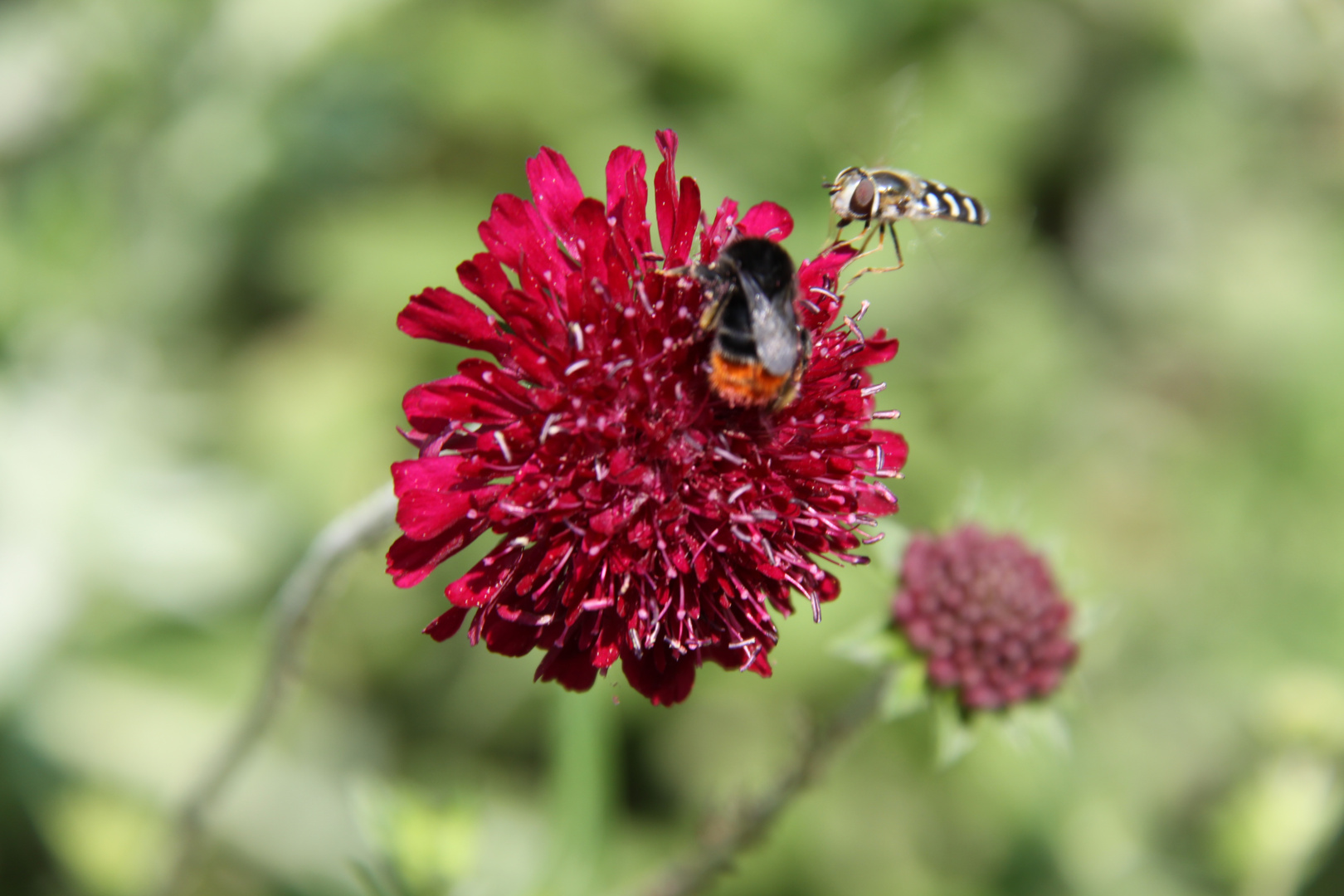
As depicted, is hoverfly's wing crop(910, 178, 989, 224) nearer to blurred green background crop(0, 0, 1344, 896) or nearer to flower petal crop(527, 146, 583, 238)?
blurred green background crop(0, 0, 1344, 896)

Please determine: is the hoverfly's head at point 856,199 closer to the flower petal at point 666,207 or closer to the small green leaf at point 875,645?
the flower petal at point 666,207

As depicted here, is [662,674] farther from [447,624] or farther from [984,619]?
[984,619]

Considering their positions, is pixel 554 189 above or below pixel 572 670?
above

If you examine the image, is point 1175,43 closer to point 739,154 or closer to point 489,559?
point 739,154

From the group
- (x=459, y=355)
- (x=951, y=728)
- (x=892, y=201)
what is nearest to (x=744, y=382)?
(x=892, y=201)

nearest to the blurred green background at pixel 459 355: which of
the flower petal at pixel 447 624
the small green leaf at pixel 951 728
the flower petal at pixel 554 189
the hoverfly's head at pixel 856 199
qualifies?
the hoverfly's head at pixel 856 199

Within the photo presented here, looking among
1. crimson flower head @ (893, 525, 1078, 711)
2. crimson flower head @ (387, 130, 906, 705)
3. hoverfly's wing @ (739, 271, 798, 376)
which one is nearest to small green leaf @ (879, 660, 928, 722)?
crimson flower head @ (893, 525, 1078, 711)
